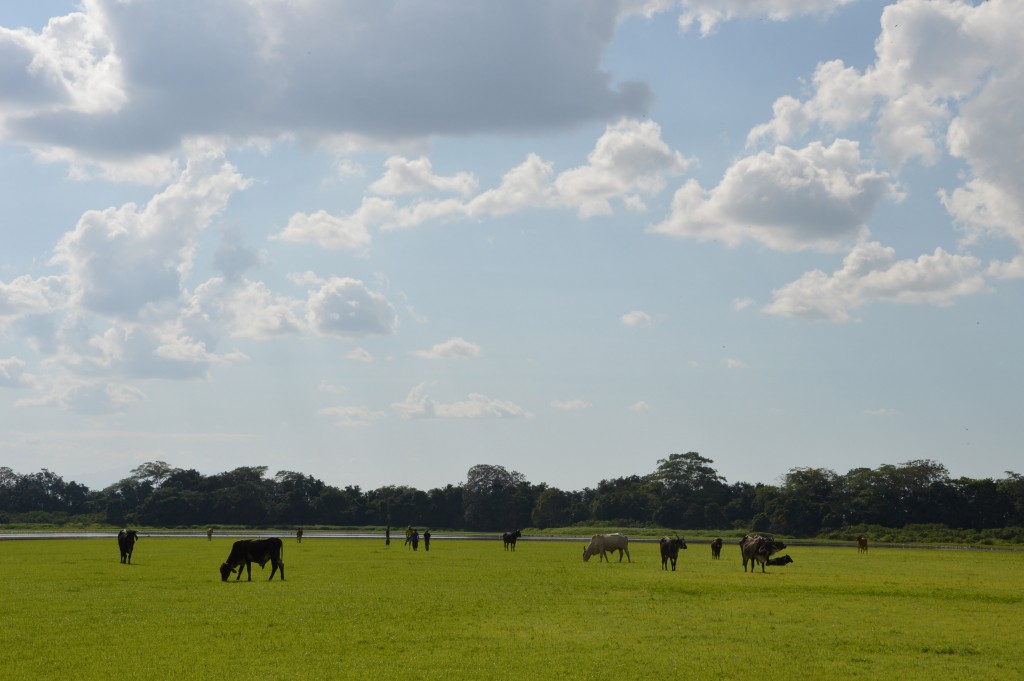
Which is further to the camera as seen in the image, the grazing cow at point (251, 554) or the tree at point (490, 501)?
the tree at point (490, 501)

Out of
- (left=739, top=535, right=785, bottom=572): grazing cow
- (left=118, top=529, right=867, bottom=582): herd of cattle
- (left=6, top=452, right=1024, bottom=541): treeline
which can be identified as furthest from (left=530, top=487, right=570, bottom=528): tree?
(left=739, top=535, right=785, bottom=572): grazing cow

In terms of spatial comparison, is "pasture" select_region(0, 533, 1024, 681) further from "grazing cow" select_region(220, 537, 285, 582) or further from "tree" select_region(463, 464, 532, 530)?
"tree" select_region(463, 464, 532, 530)

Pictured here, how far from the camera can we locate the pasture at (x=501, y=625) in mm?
19109

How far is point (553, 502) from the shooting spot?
166 meters

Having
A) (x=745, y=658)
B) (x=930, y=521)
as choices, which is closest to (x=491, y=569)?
(x=745, y=658)

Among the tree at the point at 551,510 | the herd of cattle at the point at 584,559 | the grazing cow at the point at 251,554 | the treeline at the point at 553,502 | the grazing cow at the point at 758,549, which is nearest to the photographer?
the grazing cow at the point at 251,554

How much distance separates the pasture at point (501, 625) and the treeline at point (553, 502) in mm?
93590

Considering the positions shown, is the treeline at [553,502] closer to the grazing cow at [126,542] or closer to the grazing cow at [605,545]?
the grazing cow at [605,545]

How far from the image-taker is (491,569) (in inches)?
1789

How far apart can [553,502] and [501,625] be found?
14282 centimetres

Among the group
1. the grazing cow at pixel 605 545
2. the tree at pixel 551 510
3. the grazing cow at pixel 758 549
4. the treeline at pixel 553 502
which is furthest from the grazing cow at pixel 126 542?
the tree at pixel 551 510

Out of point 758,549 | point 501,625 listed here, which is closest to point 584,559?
point 758,549

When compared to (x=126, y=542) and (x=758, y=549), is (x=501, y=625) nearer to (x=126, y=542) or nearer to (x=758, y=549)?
(x=758, y=549)

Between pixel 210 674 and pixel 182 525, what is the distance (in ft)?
454
